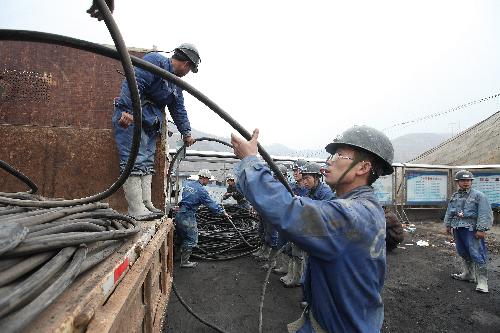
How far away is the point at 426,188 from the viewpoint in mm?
11750

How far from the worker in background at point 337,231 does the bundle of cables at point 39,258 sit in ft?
2.27

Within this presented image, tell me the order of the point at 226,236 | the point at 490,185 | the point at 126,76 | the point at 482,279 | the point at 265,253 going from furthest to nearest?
the point at 490,185 → the point at 226,236 → the point at 265,253 → the point at 482,279 → the point at 126,76

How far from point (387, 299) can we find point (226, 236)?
3.80 meters

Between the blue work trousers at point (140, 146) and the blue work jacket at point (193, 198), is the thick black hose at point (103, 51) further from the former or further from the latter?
the blue work jacket at point (193, 198)

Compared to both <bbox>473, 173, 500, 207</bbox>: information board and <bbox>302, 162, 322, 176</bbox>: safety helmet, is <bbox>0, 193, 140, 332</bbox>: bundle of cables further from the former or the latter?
<bbox>473, 173, 500, 207</bbox>: information board

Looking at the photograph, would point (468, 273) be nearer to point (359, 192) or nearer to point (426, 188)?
point (359, 192)

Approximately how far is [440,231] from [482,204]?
5724mm

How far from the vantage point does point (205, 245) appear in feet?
23.0

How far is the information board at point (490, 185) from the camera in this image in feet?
35.6

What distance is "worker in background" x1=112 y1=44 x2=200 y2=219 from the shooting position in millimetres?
2680

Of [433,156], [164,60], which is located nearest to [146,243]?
[164,60]

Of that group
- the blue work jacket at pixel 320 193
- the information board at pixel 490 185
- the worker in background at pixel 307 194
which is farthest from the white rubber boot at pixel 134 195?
the information board at pixel 490 185

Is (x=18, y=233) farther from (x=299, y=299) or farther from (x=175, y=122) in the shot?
(x=299, y=299)

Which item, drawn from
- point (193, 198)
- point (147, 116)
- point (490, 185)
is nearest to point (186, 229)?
point (193, 198)
